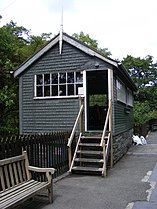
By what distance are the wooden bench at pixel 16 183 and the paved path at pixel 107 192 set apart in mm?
447

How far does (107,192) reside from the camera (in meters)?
7.88

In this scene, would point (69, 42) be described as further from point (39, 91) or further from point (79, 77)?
point (39, 91)

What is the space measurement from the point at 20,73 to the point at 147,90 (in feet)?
105

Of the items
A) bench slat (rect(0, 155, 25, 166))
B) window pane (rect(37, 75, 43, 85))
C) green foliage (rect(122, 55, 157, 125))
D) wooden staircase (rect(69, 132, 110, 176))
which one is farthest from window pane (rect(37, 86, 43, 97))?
green foliage (rect(122, 55, 157, 125))

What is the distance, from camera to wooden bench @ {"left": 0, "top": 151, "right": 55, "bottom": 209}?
5.67 meters

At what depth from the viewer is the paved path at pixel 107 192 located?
6.69 metres

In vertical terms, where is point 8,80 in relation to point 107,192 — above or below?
above

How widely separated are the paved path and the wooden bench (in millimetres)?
447

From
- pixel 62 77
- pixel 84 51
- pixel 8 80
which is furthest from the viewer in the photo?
pixel 8 80

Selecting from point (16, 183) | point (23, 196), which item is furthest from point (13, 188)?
point (23, 196)

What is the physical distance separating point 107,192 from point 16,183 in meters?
2.42

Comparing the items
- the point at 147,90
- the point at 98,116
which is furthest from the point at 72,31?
the point at 98,116

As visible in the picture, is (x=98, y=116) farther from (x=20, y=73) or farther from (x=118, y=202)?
(x=118, y=202)

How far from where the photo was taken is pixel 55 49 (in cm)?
1423
